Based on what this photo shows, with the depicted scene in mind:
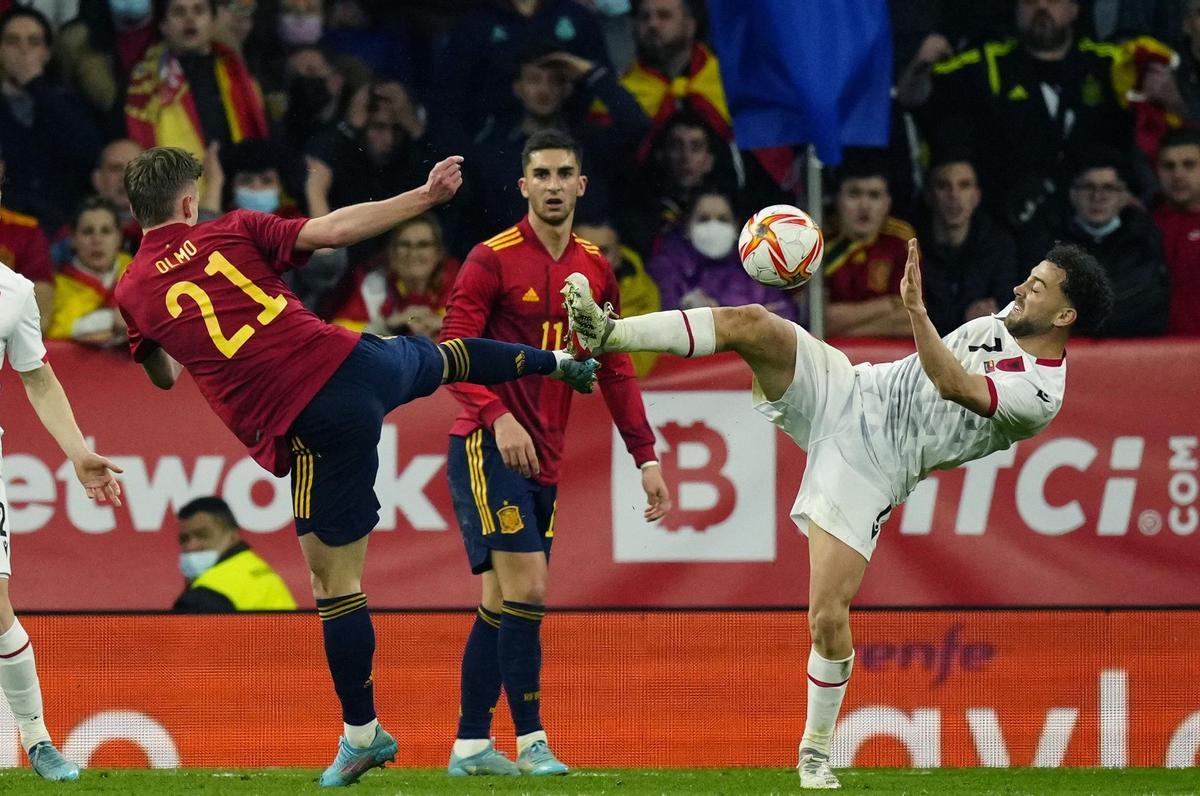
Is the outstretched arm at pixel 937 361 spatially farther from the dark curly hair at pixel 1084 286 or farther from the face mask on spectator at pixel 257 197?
the face mask on spectator at pixel 257 197

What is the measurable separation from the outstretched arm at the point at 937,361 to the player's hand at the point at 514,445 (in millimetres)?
1583

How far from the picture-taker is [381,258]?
983cm

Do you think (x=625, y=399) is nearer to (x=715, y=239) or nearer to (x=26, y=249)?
(x=715, y=239)

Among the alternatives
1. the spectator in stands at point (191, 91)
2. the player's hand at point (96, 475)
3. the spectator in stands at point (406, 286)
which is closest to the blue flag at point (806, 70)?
the spectator in stands at point (406, 286)

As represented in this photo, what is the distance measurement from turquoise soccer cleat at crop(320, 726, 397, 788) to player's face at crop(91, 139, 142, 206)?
164 inches

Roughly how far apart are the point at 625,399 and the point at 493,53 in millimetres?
2883

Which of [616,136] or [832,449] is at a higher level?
[616,136]

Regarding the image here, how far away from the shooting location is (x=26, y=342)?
7.02 m

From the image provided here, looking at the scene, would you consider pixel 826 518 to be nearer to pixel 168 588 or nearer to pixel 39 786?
pixel 39 786

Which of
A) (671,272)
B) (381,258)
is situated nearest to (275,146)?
(381,258)

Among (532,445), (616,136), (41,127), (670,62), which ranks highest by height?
(670,62)

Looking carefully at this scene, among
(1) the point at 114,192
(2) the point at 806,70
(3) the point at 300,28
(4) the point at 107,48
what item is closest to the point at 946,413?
(2) the point at 806,70

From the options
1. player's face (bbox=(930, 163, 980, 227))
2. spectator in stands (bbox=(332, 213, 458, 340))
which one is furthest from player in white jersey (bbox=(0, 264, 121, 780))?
player's face (bbox=(930, 163, 980, 227))

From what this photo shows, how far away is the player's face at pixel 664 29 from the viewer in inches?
406
